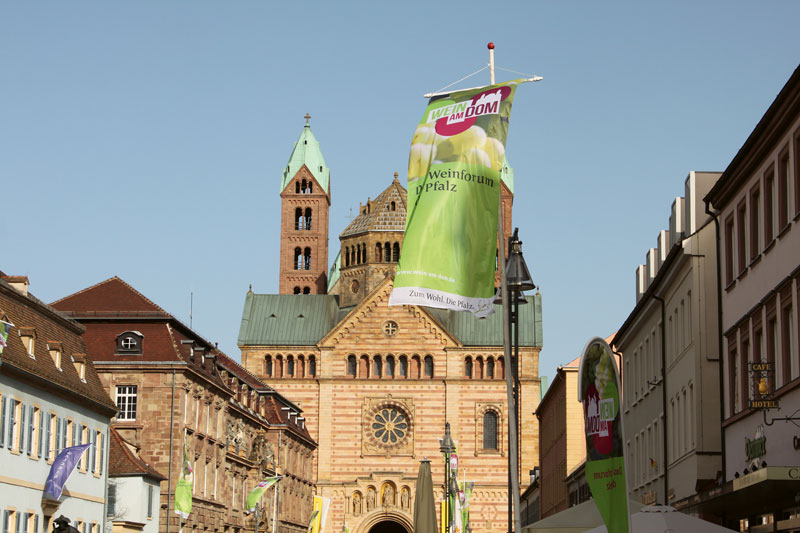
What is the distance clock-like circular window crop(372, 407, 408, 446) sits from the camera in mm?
97500

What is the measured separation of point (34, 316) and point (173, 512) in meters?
15.8

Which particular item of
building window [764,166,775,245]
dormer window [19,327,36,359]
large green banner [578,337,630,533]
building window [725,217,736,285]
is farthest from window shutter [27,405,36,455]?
large green banner [578,337,630,533]

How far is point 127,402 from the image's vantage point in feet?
177

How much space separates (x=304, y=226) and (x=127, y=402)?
60791mm

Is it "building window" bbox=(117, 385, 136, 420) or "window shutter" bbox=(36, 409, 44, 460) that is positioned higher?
"building window" bbox=(117, 385, 136, 420)

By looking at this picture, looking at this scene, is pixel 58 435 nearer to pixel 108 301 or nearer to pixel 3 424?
pixel 3 424

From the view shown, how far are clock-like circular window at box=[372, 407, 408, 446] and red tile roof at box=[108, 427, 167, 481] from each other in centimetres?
4690

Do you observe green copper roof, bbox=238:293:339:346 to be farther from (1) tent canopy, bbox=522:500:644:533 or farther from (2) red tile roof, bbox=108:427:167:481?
(1) tent canopy, bbox=522:500:644:533

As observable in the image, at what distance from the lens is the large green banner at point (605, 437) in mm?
13359

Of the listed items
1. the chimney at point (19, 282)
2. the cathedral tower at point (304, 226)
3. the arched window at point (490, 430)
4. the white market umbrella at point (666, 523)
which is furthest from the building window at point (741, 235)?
the cathedral tower at point (304, 226)

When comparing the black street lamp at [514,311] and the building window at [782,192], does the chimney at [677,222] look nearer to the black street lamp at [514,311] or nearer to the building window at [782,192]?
the building window at [782,192]

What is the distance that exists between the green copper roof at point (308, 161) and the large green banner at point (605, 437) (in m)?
101

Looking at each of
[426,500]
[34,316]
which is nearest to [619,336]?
[426,500]

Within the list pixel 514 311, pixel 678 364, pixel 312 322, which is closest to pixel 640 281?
pixel 678 364
